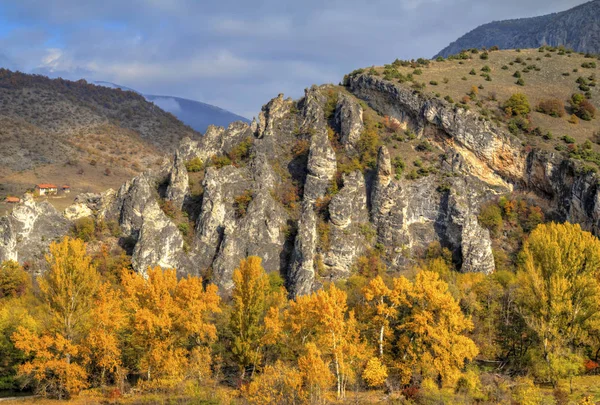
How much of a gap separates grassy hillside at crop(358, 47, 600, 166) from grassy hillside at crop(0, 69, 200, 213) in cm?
7132

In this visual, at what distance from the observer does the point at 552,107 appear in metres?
78.9

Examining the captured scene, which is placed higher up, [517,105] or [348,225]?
[517,105]

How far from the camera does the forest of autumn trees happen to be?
32.9 metres

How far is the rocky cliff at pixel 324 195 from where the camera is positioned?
6069 cm

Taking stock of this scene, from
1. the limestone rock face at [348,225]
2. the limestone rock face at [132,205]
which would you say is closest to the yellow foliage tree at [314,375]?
the limestone rock face at [348,225]

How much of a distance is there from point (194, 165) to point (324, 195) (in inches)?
828

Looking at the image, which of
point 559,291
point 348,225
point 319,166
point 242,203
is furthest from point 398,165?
point 559,291

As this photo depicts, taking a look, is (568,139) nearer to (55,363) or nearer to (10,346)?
(55,363)

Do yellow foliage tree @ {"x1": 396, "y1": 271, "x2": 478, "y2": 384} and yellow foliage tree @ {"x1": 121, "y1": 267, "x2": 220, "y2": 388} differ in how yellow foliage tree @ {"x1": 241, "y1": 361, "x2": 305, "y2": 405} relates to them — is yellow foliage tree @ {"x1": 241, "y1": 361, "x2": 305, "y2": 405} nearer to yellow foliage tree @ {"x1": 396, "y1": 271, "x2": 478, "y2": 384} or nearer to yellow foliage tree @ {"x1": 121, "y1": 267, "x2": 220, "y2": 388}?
yellow foliage tree @ {"x1": 121, "y1": 267, "x2": 220, "y2": 388}

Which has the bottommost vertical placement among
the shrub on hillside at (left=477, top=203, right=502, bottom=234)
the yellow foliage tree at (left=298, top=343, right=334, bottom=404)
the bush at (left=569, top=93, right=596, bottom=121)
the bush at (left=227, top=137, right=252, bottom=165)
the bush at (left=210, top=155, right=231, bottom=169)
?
the yellow foliage tree at (left=298, top=343, right=334, bottom=404)

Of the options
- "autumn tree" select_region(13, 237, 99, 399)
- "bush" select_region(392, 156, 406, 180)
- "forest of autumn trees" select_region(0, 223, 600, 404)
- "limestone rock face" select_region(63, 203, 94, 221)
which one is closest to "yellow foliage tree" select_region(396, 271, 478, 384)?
"forest of autumn trees" select_region(0, 223, 600, 404)

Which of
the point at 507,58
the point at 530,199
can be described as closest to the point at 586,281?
the point at 530,199

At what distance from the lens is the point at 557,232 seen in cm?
3878

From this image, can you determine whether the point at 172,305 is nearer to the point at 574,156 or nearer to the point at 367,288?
the point at 367,288
